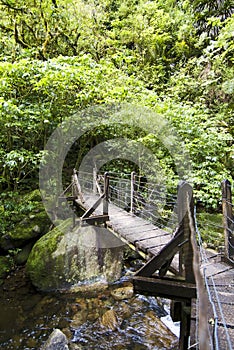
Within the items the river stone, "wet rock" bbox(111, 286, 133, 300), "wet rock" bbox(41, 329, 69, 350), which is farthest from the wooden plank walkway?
the river stone

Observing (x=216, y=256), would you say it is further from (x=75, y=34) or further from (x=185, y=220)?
(x=75, y=34)

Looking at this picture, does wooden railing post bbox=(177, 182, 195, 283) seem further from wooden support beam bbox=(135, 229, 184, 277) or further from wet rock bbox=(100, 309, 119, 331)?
wet rock bbox=(100, 309, 119, 331)

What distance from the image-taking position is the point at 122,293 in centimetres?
506

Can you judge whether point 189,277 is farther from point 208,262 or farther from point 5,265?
point 5,265

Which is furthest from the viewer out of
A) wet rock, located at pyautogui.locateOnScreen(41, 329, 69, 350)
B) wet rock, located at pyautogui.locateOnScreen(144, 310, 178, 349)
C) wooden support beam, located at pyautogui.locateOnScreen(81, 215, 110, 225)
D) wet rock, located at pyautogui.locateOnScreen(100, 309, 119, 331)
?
wooden support beam, located at pyautogui.locateOnScreen(81, 215, 110, 225)

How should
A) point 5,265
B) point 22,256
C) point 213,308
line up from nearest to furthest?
point 213,308 < point 5,265 < point 22,256

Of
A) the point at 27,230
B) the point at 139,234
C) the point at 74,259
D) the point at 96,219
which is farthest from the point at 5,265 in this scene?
the point at 139,234

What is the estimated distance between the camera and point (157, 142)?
7188 millimetres

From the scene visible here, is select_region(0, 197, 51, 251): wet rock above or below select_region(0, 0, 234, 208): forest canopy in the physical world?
below

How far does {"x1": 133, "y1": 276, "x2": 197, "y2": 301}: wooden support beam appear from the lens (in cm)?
214

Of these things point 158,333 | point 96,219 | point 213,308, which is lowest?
point 158,333

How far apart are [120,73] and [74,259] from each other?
6044mm

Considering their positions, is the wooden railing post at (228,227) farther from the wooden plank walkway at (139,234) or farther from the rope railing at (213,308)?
the wooden plank walkway at (139,234)

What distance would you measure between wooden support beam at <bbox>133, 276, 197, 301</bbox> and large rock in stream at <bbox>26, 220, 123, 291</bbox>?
3304 mm
